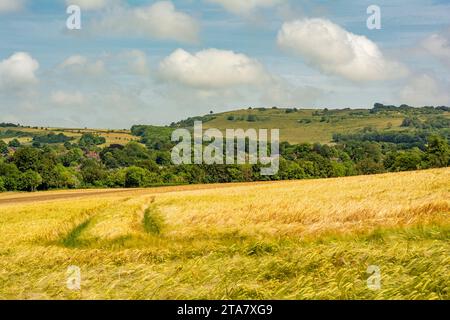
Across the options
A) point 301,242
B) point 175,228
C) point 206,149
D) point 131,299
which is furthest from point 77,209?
point 206,149

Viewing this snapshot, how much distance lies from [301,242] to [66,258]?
25.5ft

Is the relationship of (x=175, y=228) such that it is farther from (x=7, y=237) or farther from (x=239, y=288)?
(x=239, y=288)

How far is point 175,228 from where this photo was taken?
2403 cm

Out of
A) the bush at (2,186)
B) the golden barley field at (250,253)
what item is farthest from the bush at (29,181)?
the golden barley field at (250,253)

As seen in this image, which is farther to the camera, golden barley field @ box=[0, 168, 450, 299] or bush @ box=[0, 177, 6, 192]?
bush @ box=[0, 177, 6, 192]

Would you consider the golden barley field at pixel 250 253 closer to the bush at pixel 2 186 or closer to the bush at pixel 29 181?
the bush at pixel 29 181

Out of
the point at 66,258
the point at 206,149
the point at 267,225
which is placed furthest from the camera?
the point at 206,149

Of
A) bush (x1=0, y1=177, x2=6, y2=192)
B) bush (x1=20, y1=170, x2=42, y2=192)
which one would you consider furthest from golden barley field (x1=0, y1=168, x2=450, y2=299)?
bush (x1=0, y1=177, x2=6, y2=192)

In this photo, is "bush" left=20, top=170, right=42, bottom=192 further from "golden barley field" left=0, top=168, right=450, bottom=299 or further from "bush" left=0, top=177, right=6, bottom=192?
"golden barley field" left=0, top=168, right=450, bottom=299

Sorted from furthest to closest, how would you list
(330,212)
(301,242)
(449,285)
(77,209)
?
(77,209) < (330,212) < (301,242) < (449,285)

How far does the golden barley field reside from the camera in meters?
9.47

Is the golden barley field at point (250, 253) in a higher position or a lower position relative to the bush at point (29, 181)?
higher

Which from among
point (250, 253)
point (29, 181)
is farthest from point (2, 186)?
point (250, 253)

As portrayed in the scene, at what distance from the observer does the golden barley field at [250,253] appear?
947cm
